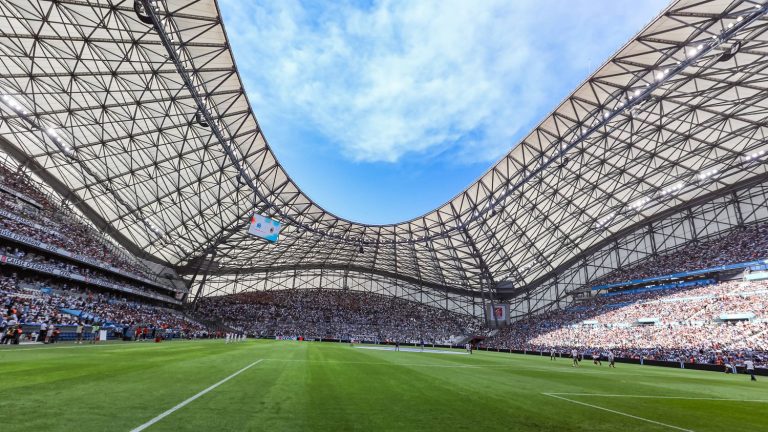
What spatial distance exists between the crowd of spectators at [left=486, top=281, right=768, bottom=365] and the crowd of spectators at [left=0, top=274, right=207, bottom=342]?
47696 millimetres

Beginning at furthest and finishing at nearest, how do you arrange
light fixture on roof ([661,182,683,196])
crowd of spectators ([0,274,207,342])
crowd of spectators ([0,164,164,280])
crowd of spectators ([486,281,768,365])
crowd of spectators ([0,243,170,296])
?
light fixture on roof ([661,182,683,196]), crowd of spectators ([0,164,164,280]), crowd of spectators ([0,243,170,296]), crowd of spectators ([486,281,768,365]), crowd of spectators ([0,274,207,342])

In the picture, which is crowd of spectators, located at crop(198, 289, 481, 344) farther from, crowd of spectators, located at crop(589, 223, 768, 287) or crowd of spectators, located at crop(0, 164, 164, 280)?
crowd of spectators, located at crop(589, 223, 768, 287)

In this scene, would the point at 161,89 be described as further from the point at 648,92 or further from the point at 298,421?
the point at 648,92

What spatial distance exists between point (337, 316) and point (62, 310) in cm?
4793

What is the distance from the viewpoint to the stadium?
27.1 ft

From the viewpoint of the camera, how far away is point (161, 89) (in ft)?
96.6

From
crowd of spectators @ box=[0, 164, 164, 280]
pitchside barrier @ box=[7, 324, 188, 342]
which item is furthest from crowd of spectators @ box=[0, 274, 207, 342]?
crowd of spectators @ box=[0, 164, 164, 280]

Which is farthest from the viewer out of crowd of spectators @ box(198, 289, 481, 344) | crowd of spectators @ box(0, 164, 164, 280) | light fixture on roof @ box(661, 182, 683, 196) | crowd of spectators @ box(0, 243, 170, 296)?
crowd of spectators @ box(198, 289, 481, 344)

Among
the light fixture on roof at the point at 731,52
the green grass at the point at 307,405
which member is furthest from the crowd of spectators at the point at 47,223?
the light fixture on roof at the point at 731,52

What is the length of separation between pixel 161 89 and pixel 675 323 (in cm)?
5533

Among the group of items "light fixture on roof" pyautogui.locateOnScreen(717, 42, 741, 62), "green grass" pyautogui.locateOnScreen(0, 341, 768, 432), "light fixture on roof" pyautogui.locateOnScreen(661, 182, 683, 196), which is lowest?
"green grass" pyautogui.locateOnScreen(0, 341, 768, 432)

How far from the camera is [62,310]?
97.3ft

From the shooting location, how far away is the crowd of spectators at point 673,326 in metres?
31.3

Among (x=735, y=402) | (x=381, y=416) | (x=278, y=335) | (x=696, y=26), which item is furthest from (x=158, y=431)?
(x=278, y=335)
